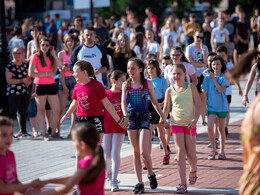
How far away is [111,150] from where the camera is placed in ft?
26.5

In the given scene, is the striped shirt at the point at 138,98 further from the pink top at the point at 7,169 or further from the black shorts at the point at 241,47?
the black shorts at the point at 241,47

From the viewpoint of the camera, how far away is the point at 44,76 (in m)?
11.5

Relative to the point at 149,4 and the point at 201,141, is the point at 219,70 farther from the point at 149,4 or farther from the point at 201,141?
the point at 149,4

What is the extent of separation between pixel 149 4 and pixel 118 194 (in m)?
32.8

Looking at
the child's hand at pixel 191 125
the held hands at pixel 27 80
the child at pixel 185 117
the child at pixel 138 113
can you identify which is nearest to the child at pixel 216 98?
the child at pixel 185 117

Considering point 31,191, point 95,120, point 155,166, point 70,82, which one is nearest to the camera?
point 31,191

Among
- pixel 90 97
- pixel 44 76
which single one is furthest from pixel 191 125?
pixel 44 76

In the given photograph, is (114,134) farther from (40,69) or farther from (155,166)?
(40,69)

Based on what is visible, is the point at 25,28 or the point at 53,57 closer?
the point at 53,57

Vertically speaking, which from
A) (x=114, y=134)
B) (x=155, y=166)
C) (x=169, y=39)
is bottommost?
(x=155, y=166)

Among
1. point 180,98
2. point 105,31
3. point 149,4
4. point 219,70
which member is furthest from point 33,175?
point 149,4

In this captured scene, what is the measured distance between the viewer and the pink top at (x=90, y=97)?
7613 millimetres

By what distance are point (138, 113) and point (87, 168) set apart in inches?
126

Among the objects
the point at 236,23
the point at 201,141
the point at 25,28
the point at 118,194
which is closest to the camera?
the point at 118,194
